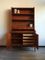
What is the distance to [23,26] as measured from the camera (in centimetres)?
653

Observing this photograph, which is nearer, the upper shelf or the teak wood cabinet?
the teak wood cabinet

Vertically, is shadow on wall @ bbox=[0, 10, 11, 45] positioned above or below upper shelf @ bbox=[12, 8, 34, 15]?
below

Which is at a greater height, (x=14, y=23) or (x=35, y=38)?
(x=14, y=23)

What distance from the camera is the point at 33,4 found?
650 cm

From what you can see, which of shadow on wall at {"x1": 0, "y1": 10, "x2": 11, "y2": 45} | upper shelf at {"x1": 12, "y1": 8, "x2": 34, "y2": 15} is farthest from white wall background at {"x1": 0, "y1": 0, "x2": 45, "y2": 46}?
upper shelf at {"x1": 12, "y1": 8, "x2": 34, "y2": 15}

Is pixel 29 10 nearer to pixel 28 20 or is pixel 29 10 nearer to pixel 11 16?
pixel 28 20

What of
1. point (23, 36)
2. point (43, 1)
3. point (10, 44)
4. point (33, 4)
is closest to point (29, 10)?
point (33, 4)

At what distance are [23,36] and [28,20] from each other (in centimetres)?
86

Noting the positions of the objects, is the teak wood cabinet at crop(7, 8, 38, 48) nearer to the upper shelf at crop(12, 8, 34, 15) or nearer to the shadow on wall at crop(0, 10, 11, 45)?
the upper shelf at crop(12, 8, 34, 15)

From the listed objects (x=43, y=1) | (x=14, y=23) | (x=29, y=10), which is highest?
(x=43, y=1)

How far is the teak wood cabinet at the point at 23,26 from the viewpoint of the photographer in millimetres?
6062

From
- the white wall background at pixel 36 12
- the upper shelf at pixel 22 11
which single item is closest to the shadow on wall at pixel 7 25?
the white wall background at pixel 36 12

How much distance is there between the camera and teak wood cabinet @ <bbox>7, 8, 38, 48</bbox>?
606 centimetres

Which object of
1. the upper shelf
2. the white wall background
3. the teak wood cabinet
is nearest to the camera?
the teak wood cabinet
